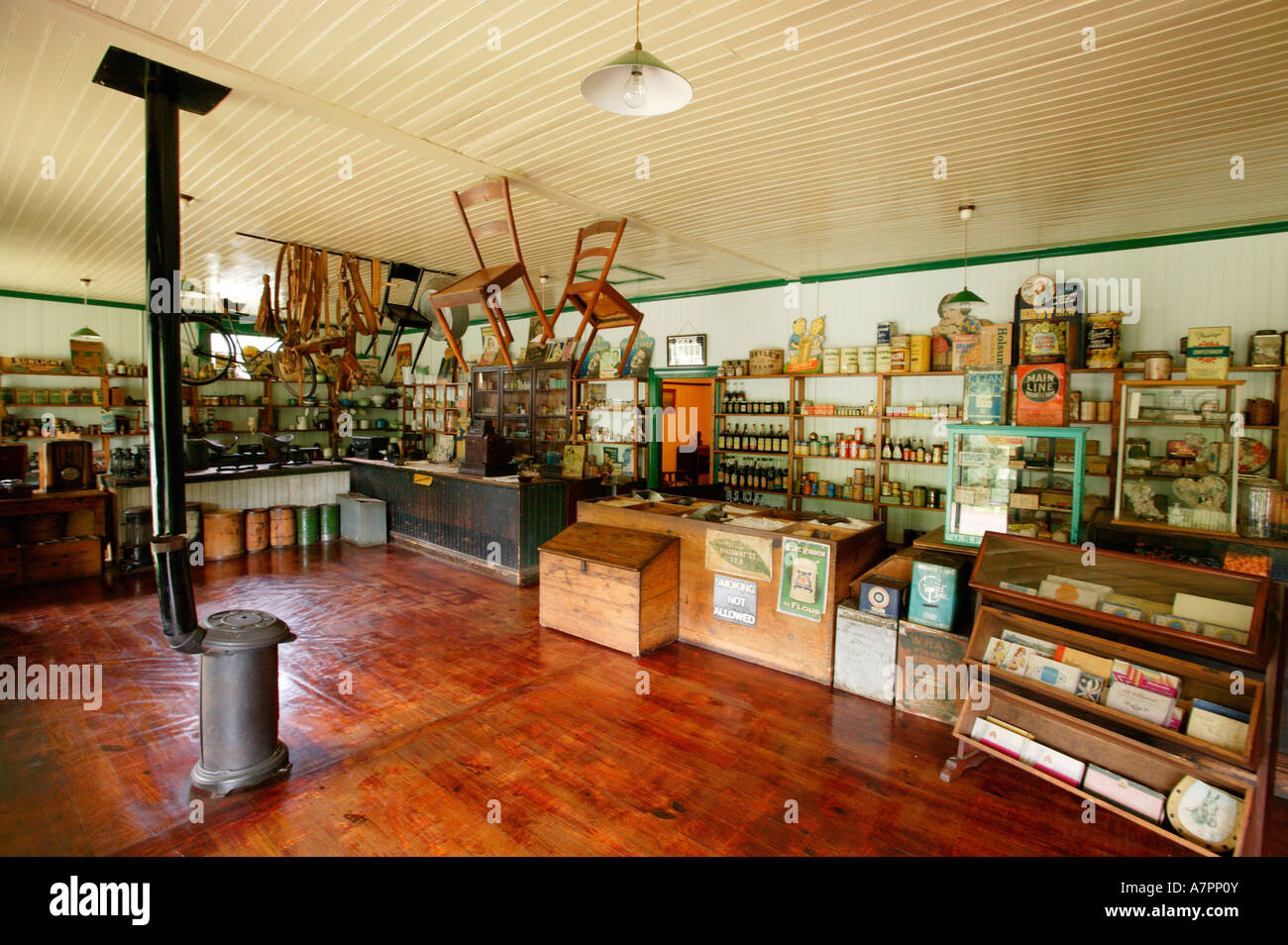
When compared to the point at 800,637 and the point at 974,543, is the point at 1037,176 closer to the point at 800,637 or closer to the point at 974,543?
the point at 974,543

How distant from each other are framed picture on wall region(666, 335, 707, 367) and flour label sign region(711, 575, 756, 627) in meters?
4.80

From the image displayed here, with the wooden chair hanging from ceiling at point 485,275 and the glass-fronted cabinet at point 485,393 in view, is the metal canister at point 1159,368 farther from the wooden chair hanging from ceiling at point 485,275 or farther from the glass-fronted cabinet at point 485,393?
the glass-fronted cabinet at point 485,393

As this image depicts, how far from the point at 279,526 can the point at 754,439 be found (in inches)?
247

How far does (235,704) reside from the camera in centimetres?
282

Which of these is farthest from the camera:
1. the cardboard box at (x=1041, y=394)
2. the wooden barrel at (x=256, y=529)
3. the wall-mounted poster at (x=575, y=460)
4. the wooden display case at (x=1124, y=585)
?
the wall-mounted poster at (x=575, y=460)

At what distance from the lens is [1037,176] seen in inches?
169

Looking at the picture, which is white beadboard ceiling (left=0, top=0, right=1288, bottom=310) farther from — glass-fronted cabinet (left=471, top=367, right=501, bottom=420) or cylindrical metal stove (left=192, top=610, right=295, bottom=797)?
glass-fronted cabinet (left=471, top=367, right=501, bottom=420)

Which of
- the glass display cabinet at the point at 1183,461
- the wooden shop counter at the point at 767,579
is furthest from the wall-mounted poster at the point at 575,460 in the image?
the glass display cabinet at the point at 1183,461

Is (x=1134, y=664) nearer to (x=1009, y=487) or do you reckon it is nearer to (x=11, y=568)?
(x=1009, y=487)

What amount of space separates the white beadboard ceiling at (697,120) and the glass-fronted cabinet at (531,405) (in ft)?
11.2

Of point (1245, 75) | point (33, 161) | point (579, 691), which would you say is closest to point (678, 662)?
point (579, 691)

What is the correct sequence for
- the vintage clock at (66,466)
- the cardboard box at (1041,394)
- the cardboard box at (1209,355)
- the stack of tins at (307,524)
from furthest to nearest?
the stack of tins at (307,524) → the vintage clock at (66,466) → the cardboard box at (1209,355) → the cardboard box at (1041,394)

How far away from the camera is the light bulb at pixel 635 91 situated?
2.30 meters

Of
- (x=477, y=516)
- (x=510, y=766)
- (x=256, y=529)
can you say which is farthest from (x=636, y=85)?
(x=256, y=529)
